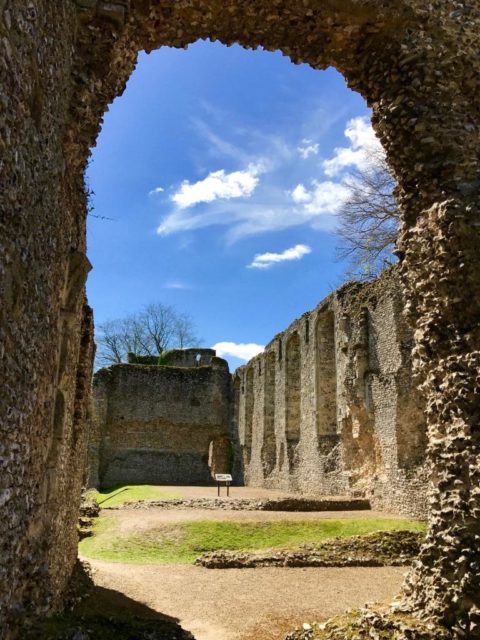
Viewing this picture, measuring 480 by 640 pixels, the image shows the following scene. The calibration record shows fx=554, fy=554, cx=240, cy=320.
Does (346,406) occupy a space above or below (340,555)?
above

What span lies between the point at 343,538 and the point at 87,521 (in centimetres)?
594

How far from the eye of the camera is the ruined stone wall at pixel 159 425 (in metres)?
27.4

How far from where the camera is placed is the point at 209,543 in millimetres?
10539

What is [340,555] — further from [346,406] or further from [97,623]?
[346,406]

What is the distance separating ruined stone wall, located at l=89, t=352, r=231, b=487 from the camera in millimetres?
27438

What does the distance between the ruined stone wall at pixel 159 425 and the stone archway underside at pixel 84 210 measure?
21506 mm

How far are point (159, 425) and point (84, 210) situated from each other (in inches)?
947

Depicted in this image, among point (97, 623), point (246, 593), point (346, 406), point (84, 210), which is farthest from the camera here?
point (346, 406)

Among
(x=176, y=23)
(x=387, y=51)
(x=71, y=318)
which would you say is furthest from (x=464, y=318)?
(x=176, y=23)

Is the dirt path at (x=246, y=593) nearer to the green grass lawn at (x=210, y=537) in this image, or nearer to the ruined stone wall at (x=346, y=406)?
the green grass lawn at (x=210, y=537)

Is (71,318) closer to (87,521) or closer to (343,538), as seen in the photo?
(343,538)

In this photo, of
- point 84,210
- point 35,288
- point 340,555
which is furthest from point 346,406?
point 35,288

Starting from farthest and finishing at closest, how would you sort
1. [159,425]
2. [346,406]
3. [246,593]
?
[159,425]
[346,406]
[246,593]

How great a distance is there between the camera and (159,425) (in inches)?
1117
